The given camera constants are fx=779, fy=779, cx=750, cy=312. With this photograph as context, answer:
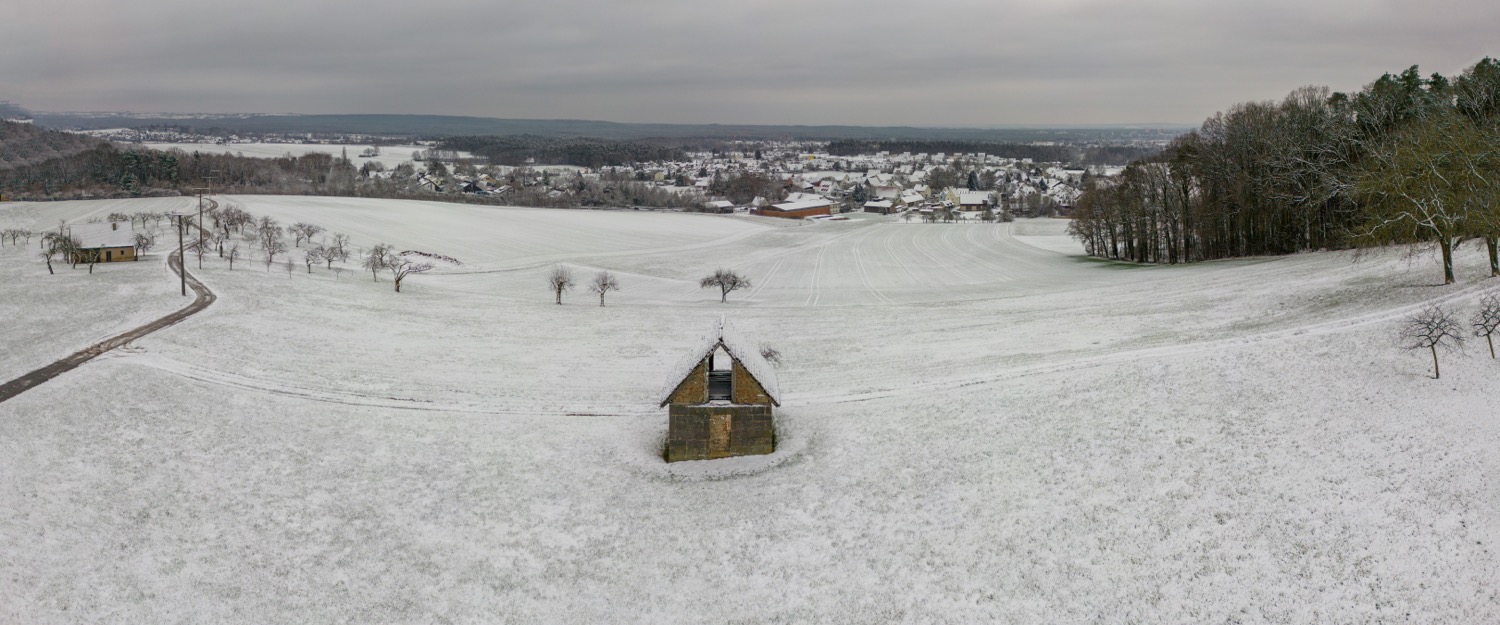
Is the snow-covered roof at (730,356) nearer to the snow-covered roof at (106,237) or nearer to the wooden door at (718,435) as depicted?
the wooden door at (718,435)

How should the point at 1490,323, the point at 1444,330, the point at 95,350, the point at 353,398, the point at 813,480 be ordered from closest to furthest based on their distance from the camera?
the point at 1444,330 < the point at 1490,323 < the point at 813,480 < the point at 353,398 < the point at 95,350

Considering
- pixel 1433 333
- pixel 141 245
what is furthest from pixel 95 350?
pixel 1433 333

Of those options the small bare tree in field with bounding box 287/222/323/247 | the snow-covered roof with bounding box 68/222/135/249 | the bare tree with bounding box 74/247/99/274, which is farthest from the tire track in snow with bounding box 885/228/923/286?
the snow-covered roof with bounding box 68/222/135/249

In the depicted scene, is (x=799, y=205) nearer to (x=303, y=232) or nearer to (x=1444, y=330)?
(x=303, y=232)

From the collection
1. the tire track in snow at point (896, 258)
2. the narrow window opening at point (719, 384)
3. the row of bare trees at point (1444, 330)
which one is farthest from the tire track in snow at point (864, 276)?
the row of bare trees at point (1444, 330)

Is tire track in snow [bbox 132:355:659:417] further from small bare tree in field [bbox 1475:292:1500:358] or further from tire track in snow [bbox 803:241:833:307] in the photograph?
tire track in snow [bbox 803:241:833:307]

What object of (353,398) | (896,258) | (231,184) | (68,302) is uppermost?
(231,184)
